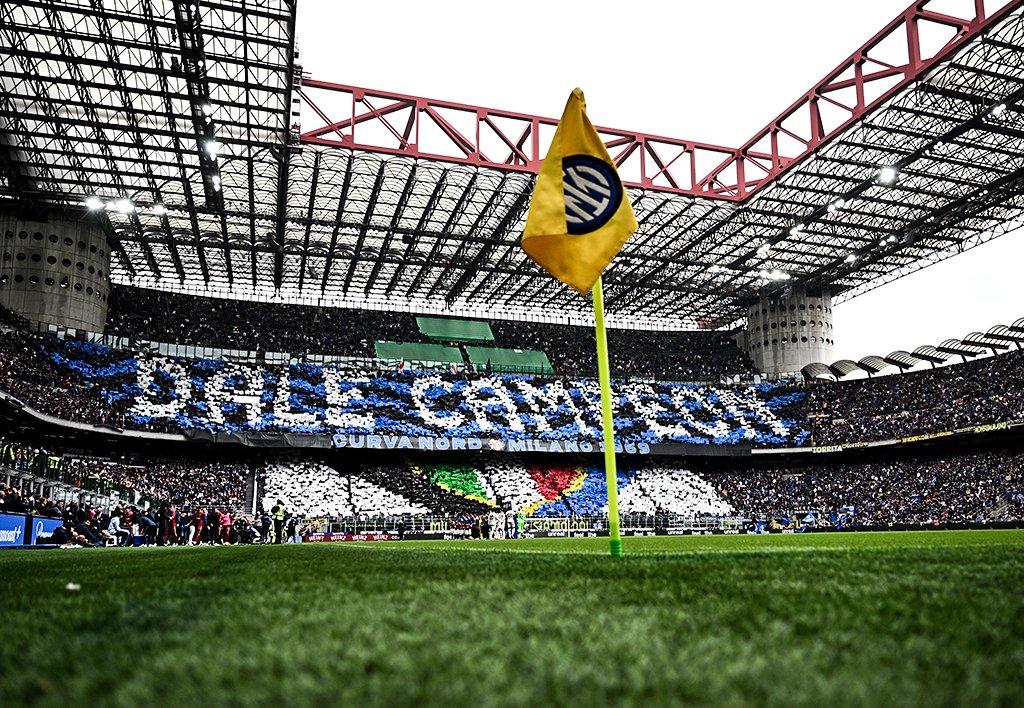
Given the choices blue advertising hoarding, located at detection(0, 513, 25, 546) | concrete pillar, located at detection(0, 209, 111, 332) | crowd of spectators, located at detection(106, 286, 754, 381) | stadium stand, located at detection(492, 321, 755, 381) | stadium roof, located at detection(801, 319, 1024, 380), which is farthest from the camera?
stadium stand, located at detection(492, 321, 755, 381)

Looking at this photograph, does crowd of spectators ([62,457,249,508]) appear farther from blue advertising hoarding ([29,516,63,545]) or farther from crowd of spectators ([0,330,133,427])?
blue advertising hoarding ([29,516,63,545])

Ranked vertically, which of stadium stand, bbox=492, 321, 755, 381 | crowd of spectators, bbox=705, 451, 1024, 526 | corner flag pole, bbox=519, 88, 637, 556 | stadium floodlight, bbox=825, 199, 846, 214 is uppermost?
stadium floodlight, bbox=825, 199, 846, 214

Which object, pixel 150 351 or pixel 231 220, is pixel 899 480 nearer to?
pixel 231 220

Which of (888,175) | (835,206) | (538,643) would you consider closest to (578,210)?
(538,643)

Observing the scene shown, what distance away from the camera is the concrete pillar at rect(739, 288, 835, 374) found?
4994 cm

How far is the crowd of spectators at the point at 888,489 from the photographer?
36.7m

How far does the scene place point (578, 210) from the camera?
6.50 metres

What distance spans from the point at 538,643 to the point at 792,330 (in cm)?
5221

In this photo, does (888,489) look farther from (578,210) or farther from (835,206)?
(578,210)

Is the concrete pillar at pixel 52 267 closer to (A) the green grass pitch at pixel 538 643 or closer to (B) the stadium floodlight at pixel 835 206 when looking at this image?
(B) the stadium floodlight at pixel 835 206

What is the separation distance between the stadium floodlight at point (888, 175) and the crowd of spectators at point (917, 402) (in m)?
14.8

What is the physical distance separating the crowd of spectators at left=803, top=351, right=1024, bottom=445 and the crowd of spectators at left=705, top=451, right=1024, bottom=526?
1.92 metres

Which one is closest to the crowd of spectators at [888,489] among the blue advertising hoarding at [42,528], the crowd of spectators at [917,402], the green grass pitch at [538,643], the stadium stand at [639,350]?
the crowd of spectators at [917,402]

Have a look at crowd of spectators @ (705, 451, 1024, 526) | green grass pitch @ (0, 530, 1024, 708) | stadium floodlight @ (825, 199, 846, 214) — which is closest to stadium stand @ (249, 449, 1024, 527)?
crowd of spectators @ (705, 451, 1024, 526)
